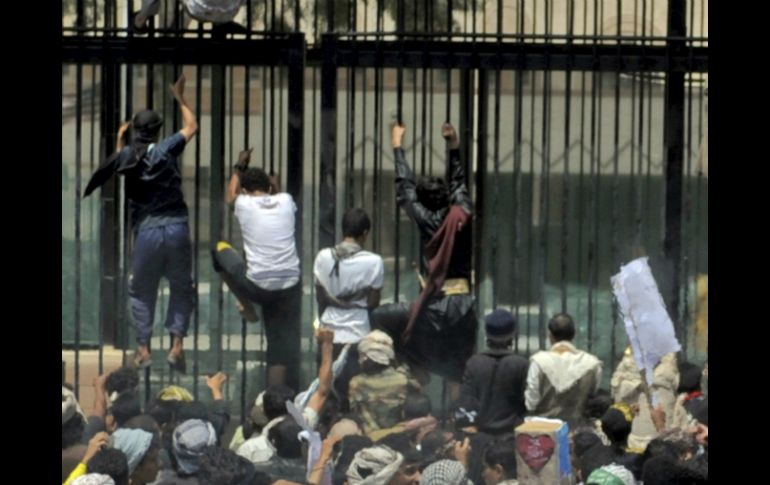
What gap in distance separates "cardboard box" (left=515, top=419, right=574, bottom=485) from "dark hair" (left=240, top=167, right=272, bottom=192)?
6.96ft

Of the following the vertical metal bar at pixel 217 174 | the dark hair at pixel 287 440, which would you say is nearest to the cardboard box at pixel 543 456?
the dark hair at pixel 287 440

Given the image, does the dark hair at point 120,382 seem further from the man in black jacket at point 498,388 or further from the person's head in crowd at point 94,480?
the man in black jacket at point 498,388

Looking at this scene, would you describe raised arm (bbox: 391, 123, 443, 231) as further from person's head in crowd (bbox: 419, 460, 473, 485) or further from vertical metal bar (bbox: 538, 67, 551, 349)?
person's head in crowd (bbox: 419, 460, 473, 485)

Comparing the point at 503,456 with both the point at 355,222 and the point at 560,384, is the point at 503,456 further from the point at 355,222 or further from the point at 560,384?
the point at 355,222

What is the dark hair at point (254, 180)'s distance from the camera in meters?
10.7

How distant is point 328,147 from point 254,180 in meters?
0.46

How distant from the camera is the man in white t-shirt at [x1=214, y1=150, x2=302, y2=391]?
1073 cm

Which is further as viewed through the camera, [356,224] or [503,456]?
[356,224]

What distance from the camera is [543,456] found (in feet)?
30.7

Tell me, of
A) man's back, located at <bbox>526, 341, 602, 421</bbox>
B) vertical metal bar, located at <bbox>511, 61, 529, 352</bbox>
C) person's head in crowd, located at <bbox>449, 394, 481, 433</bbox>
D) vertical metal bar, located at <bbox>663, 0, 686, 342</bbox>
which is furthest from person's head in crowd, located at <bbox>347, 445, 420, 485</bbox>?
vertical metal bar, located at <bbox>663, 0, 686, 342</bbox>

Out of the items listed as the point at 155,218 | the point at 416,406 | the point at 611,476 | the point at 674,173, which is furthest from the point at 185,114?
the point at 611,476
